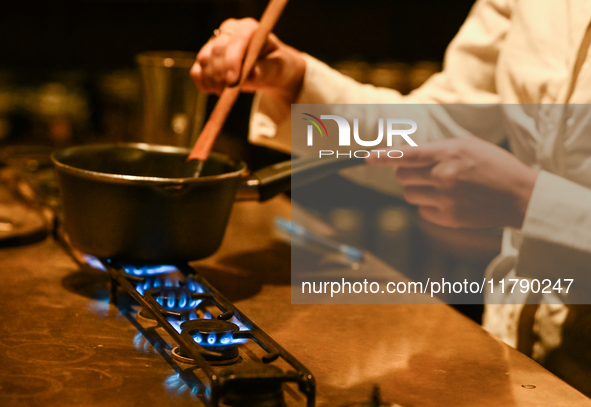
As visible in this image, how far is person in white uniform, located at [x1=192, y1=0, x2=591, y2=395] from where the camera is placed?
0.69 metres

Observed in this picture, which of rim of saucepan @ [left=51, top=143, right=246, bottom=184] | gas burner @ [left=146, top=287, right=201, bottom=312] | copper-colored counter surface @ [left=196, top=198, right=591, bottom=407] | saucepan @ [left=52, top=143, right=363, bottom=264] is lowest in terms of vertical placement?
copper-colored counter surface @ [left=196, top=198, right=591, bottom=407]

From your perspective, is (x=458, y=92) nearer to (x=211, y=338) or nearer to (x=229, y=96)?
(x=229, y=96)

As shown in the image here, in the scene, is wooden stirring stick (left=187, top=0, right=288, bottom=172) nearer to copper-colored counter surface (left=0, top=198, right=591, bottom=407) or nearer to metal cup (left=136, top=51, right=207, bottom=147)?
copper-colored counter surface (left=0, top=198, right=591, bottom=407)

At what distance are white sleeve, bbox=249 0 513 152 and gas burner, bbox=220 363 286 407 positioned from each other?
0.57 meters

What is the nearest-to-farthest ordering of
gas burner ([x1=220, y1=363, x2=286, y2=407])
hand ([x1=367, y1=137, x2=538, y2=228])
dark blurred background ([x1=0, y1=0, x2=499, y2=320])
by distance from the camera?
gas burner ([x1=220, y1=363, x2=286, y2=407]), hand ([x1=367, y1=137, x2=538, y2=228]), dark blurred background ([x1=0, y1=0, x2=499, y2=320])

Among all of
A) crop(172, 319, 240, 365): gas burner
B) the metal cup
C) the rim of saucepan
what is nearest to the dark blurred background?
the metal cup

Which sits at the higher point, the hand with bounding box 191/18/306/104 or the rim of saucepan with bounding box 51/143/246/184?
the hand with bounding box 191/18/306/104

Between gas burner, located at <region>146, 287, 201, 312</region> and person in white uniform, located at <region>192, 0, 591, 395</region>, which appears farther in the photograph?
person in white uniform, located at <region>192, 0, 591, 395</region>

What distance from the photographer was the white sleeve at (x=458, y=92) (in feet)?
3.18

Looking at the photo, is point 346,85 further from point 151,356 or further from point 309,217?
Answer: point 151,356

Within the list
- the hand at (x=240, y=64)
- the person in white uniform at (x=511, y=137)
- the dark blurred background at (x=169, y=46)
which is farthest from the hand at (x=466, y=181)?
the dark blurred background at (x=169, y=46)

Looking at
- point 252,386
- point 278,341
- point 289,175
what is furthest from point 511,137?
point 252,386

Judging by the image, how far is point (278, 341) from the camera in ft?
1.90

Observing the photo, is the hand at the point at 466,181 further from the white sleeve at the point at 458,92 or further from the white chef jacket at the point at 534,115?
the white sleeve at the point at 458,92
